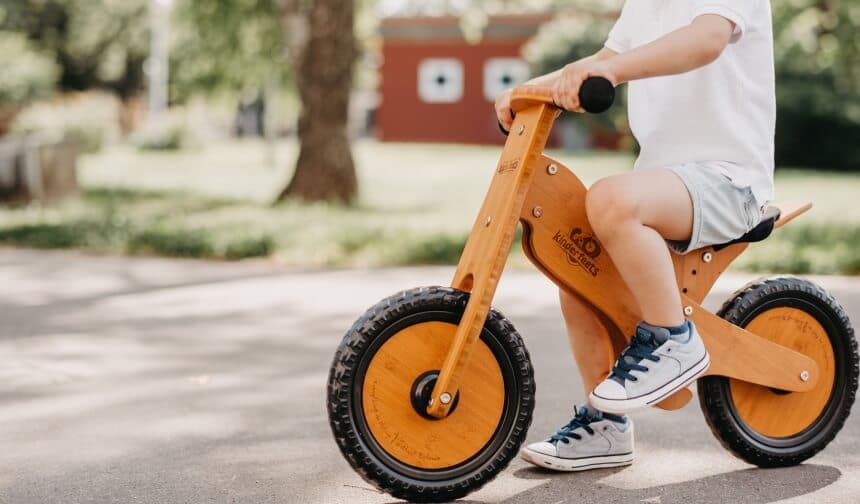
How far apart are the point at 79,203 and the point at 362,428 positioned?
10.3 metres

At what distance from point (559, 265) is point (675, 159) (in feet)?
1.49

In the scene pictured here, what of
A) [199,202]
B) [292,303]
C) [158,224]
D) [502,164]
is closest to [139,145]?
[199,202]

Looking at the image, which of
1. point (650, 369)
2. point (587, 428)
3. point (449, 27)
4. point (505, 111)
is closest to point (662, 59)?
point (505, 111)

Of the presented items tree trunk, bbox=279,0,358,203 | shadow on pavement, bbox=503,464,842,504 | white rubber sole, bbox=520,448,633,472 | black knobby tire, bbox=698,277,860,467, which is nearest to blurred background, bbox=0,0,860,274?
tree trunk, bbox=279,0,358,203

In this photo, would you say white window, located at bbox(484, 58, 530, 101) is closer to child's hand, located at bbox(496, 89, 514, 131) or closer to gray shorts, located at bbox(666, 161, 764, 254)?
child's hand, located at bbox(496, 89, 514, 131)

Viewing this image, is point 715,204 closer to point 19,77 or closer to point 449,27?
point 19,77

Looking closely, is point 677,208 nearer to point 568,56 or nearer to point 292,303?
point 292,303

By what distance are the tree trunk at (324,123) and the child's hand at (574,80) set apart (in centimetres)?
1003

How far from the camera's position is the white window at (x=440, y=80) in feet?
112

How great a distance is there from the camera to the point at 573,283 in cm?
305

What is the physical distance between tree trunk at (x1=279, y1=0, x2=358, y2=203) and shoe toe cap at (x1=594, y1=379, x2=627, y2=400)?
10001 mm

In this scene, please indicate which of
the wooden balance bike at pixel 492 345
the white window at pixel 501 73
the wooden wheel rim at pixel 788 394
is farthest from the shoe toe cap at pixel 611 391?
the white window at pixel 501 73

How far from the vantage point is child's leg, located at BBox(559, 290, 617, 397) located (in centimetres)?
323

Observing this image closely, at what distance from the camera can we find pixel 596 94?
270cm
